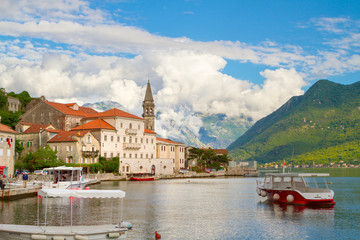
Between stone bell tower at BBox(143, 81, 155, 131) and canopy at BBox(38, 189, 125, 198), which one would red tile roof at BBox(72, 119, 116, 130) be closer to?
stone bell tower at BBox(143, 81, 155, 131)

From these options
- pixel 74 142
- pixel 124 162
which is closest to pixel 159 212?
pixel 74 142

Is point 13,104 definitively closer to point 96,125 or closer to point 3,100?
point 3,100

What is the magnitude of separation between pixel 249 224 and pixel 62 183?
32.7 metres

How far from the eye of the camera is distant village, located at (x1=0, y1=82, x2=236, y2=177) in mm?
99875

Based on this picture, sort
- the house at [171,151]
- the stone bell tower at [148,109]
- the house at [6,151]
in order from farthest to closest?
1. the stone bell tower at [148,109]
2. the house at [171,151]
3. the house at [6,151]

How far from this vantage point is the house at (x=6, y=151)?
70.1 metres

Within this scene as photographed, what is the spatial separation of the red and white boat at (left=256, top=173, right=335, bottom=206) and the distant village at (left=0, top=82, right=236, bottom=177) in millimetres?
54919

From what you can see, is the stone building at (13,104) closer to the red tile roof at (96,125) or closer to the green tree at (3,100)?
the green tree at (3,100)

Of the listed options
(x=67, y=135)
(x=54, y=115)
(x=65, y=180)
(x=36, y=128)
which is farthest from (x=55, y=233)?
(x=54, y=115)

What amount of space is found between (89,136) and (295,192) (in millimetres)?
62878

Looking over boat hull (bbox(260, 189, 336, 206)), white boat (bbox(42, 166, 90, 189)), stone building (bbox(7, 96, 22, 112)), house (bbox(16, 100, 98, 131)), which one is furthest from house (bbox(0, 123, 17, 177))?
stone building (bbox(7, 96, 22, 112))

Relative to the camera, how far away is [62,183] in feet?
198

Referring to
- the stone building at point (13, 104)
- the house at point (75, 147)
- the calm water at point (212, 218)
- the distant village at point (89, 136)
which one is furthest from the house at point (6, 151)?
the stone building at point (13, 104)

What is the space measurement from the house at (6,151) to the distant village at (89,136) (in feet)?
83.7
